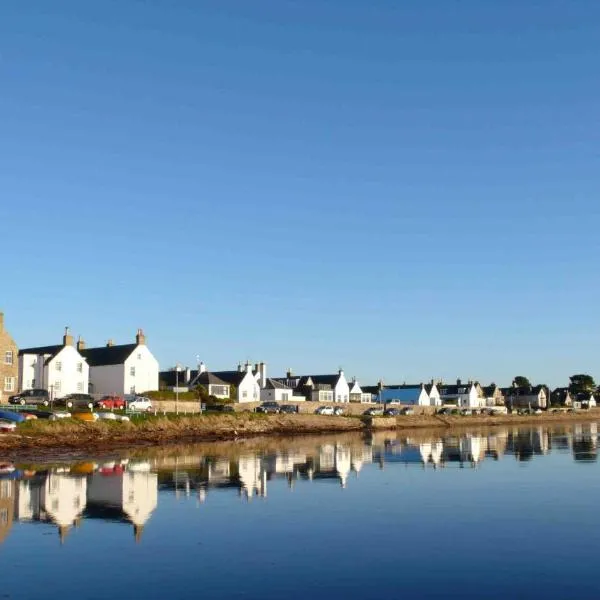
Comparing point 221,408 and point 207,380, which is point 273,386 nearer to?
point 207,380

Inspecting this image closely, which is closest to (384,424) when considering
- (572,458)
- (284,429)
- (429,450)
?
(284,429)

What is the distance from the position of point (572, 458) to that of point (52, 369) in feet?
198

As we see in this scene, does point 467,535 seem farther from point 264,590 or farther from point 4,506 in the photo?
point 4,506

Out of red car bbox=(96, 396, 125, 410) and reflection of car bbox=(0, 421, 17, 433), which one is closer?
reflection of car bbox=(0, 421, 17, 433)

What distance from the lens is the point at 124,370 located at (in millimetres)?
96312

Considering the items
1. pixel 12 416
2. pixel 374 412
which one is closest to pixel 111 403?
pixel 12 416

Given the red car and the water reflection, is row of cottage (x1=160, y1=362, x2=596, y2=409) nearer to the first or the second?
the red car

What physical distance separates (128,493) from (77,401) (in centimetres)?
4663

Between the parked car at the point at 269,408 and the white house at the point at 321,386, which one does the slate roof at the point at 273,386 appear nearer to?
the white house at the point at 321,386

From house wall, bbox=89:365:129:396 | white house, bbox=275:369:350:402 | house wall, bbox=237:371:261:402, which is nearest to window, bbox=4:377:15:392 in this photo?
house wall, bbox=89:365:129:396

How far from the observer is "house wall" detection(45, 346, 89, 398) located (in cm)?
9012

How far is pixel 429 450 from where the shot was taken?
68000mm

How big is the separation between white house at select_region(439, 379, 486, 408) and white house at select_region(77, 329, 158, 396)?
9953 centimetres

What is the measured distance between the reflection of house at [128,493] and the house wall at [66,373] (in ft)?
160
